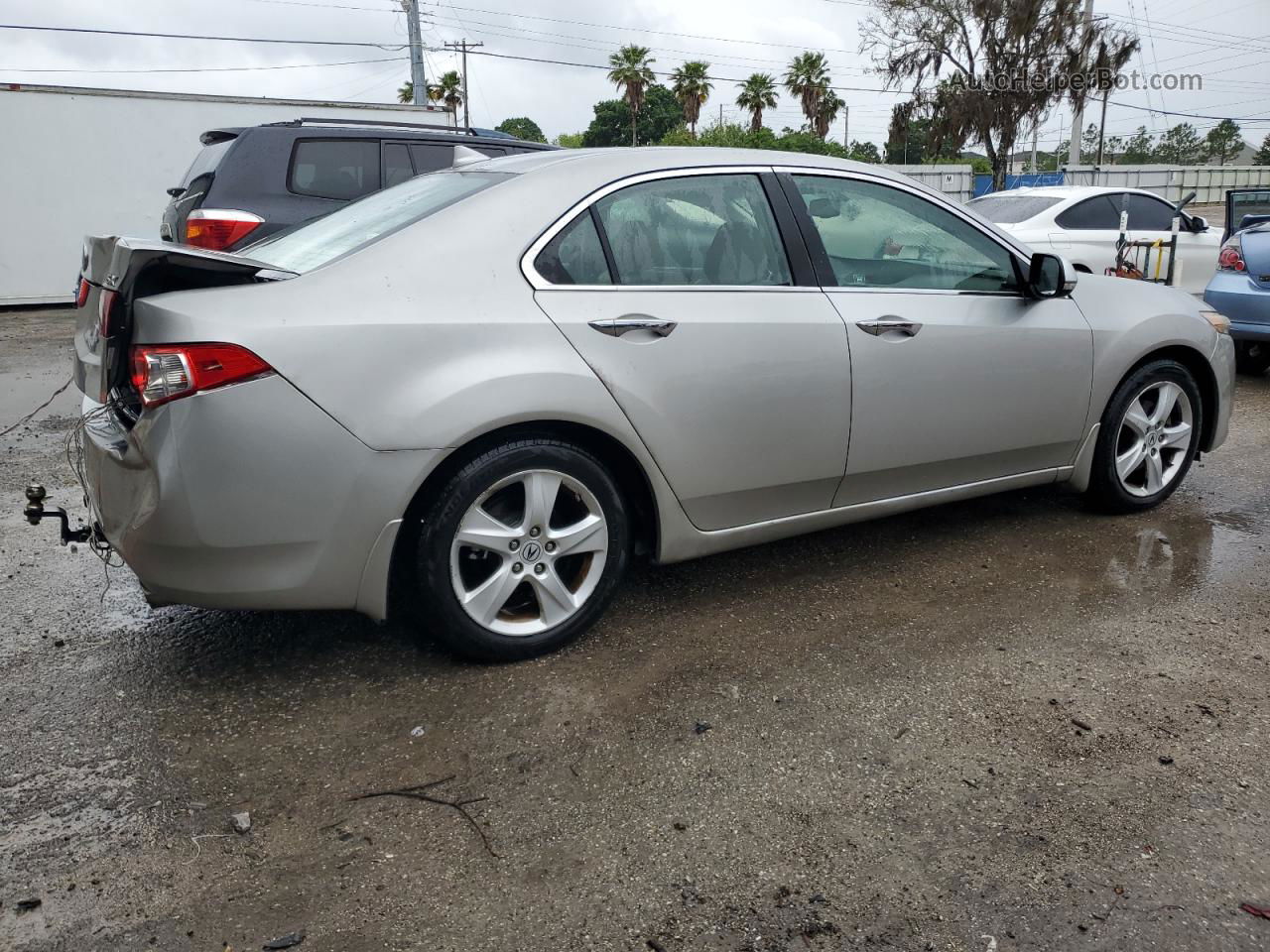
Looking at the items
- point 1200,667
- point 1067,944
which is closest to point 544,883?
point 1067,944

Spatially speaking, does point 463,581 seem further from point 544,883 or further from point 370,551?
point 544,883

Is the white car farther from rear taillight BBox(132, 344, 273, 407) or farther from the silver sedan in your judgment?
rear taillight BBox(132, 344, 273, 407)

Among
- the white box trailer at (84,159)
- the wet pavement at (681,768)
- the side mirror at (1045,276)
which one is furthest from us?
the white box trailer at (84,159)

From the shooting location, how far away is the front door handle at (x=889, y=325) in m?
3.64

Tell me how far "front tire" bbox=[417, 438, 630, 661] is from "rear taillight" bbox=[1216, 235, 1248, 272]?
6776mm


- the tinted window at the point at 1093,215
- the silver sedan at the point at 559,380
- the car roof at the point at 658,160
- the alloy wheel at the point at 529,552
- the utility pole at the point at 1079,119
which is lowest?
the alloy wheel at the point at 529,552

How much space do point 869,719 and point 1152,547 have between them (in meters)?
2.09

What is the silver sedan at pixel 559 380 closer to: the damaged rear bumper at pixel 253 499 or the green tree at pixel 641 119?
the damaged rear bumper at pixel 253 499

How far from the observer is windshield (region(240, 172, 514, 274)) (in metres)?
3.19

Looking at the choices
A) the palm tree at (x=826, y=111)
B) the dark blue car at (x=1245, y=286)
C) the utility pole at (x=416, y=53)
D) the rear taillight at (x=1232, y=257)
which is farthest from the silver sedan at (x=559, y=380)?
the palm tree at (x=826, y=111)

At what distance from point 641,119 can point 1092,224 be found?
201 ft

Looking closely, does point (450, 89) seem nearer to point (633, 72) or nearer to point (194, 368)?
point (633, 72)

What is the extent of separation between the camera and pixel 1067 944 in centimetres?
205

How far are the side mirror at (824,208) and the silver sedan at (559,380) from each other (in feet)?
0.03
